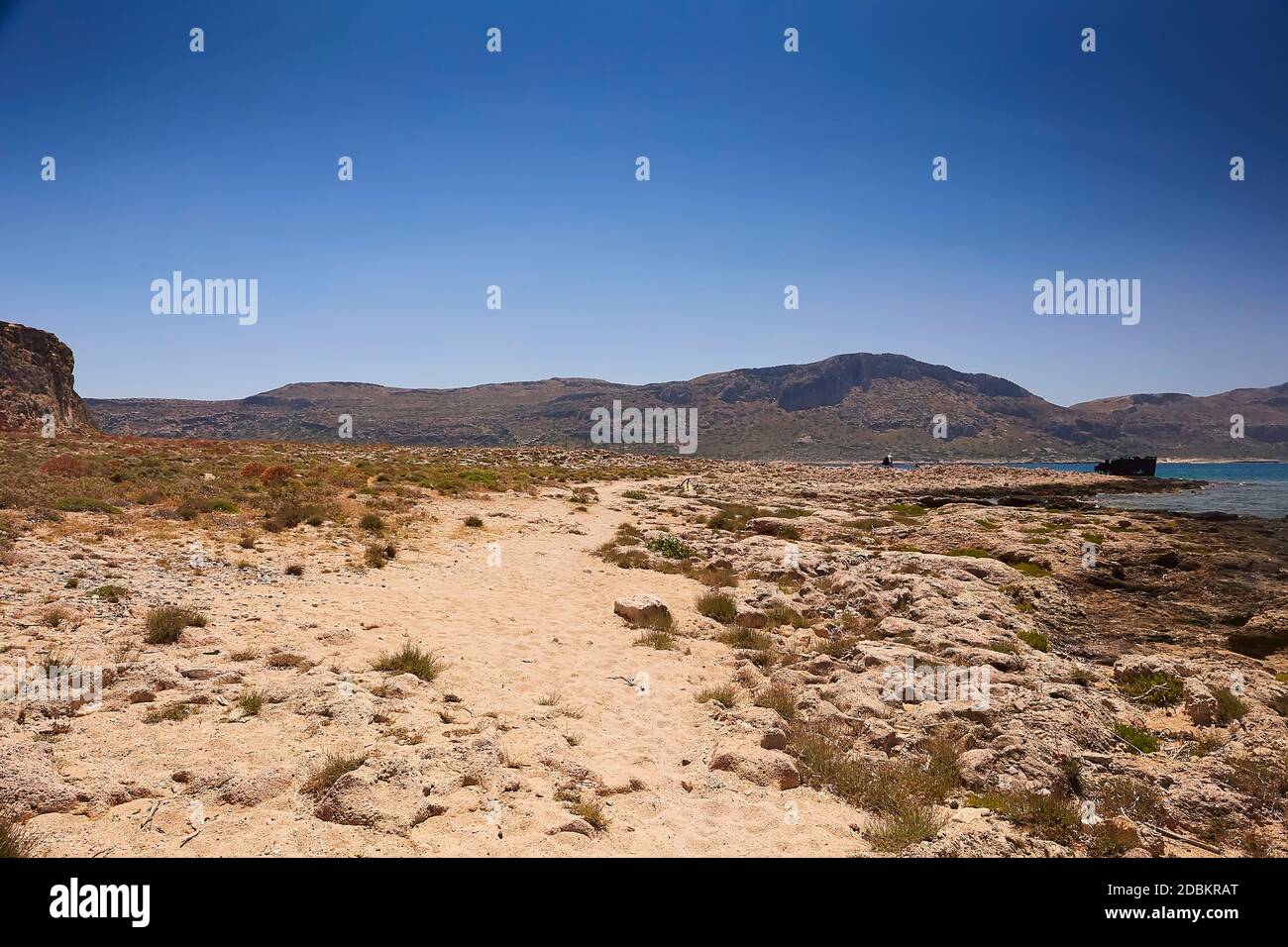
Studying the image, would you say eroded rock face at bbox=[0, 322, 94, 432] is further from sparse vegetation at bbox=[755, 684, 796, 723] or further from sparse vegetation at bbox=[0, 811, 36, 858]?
sparse vegetation at bbox=[755, 684, 796, 723]

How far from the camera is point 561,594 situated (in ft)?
45.7

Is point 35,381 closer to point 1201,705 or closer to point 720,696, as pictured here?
point 720,696

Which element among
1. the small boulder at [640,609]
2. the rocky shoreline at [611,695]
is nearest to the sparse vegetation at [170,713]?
the rocky shoreline at [611,695]

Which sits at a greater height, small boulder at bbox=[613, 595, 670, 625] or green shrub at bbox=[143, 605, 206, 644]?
green shrub at bbox=[143, 605, 206, 644]

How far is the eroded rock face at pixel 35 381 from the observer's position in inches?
1911

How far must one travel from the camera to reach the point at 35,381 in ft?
174

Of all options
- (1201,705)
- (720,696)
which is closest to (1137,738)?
(1201,705)

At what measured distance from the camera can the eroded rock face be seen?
4853 cm

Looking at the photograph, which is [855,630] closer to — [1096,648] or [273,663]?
[1096,648]

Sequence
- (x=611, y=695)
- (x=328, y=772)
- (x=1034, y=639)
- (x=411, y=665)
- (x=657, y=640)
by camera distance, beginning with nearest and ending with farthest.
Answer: (x=328, y=772) → (x=411, y=665) → (x=611, y=695) → (x=657, y=640) → (x=1034, y=639)

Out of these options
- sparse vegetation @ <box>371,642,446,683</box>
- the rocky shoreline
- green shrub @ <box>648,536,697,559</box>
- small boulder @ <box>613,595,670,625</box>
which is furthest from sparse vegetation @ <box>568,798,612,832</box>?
green shrub @ <box>648,536,697,559</box>

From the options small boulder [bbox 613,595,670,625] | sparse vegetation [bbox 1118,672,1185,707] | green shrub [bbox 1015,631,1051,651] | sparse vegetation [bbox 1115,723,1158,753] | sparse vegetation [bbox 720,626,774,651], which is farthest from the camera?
small boulder [bbox 613,595,670,625]

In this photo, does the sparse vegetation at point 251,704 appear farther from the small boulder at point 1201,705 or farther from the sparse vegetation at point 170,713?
the small boulder at point 1201,705
